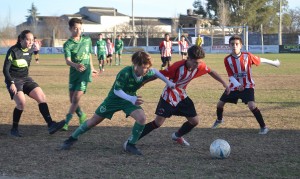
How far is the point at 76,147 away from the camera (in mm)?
6566


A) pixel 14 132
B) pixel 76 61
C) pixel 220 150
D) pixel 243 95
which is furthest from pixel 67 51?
pixel 220 150

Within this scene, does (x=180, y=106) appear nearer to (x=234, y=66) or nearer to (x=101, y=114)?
(x=101, y=114)

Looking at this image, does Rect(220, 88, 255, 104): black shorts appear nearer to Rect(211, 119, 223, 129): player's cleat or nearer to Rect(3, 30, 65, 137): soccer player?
Rect(211, 119, 223, 129): player's cleat

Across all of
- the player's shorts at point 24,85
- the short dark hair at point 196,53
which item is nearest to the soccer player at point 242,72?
the short dark hair at point 196,53

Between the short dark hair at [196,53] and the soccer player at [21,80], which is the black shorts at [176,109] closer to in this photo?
the short dark hair at [196,53]

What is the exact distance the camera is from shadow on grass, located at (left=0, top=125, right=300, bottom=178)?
5191 mm

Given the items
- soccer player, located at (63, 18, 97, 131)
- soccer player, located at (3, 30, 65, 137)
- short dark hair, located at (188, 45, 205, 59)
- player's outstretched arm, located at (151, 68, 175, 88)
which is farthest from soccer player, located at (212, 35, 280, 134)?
soccer player, located at (3, 30, 65, 137)

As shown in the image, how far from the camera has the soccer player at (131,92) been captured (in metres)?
5.81

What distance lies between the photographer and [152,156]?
599 cm

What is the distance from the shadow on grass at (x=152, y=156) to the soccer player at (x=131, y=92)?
376 mm

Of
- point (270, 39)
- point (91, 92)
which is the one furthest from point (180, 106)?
point (270, 39)

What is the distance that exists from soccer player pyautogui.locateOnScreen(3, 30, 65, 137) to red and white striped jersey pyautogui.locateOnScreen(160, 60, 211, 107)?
2.16 metres

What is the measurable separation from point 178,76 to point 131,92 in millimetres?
752

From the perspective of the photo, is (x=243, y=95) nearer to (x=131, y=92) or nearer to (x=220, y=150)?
(x=220, y=150)
